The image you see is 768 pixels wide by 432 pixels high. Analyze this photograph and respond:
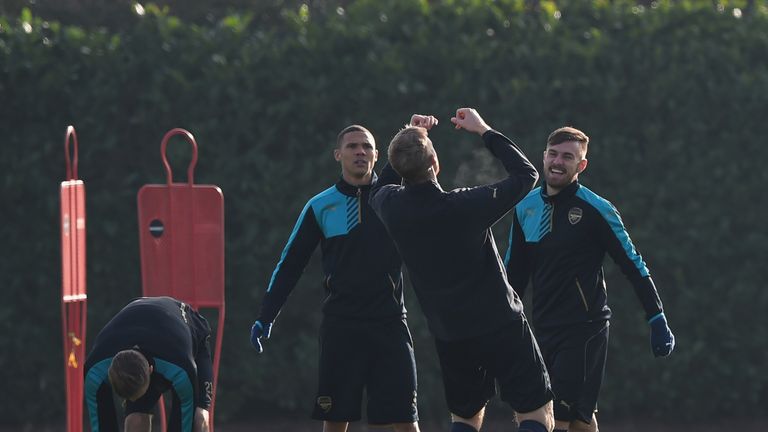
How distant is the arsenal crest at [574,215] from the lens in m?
Answer: 7.51

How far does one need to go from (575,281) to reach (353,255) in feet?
3.94

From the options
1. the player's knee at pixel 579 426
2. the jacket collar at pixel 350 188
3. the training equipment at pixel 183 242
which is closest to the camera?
the player's knee at pixel 579 426

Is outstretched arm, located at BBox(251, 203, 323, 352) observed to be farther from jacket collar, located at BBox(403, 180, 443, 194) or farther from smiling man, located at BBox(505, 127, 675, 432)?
jacket collar, located at BBox(403, 180, 443, 194)

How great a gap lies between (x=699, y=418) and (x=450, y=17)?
367 cm

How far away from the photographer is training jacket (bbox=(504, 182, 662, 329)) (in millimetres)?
7480

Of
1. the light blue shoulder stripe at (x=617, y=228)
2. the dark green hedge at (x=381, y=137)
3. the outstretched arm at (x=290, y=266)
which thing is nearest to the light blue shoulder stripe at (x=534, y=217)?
the light blue shoulder stripe at (x=617, y=228)

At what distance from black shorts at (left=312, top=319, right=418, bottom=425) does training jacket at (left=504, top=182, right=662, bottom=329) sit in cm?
79

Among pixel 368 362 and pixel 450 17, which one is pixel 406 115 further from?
pixel 368 362

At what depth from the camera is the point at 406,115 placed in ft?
35.2

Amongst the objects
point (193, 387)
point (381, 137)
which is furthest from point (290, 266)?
point (381, 137)

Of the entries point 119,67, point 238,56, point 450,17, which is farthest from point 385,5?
point 119,67

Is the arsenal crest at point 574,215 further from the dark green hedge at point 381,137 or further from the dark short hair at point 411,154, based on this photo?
the dark green hedge at point 381,137

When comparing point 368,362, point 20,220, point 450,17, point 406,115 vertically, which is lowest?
point 368,362

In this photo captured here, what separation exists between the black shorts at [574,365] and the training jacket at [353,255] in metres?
0.87
